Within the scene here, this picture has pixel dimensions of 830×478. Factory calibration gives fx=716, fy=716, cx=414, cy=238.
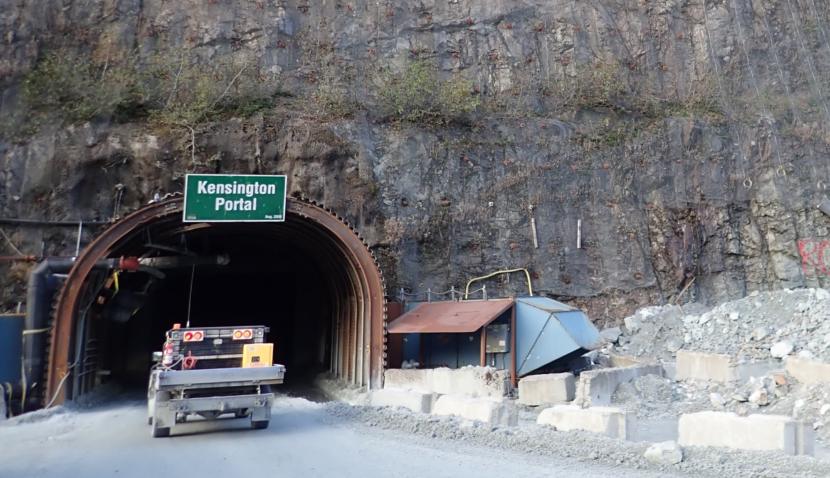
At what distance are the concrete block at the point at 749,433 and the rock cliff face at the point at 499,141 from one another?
43.0 feet

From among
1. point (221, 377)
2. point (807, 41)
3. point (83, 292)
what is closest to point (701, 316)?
point (221, 377)

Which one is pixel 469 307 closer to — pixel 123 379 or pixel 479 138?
pixel 479 138

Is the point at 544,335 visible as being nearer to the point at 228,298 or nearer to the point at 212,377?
the point at 212,377

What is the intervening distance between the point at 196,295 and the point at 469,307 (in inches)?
640

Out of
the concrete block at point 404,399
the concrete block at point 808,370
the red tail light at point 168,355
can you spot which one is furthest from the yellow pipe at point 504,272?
the red tail light at point 168,355

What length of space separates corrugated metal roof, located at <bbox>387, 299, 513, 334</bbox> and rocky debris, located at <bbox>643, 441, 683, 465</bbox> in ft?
22.7

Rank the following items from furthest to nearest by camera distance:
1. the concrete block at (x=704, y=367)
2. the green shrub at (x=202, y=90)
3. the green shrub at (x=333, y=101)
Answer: the green shrub at (x=333, y=101), the green shrub at (x=202, y=90), the concrete block at (x=704, y=367)

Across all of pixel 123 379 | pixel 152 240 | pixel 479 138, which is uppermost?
pixel 479 138

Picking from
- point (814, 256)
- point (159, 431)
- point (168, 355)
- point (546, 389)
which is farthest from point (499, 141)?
point (159, 431)

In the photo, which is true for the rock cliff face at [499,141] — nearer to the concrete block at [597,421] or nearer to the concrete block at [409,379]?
the concrete block at [409,379]

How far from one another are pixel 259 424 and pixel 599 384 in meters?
7.04

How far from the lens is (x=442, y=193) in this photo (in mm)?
23547

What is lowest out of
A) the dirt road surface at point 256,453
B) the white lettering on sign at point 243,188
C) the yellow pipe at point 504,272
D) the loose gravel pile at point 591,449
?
the dirt road surface at point 256,453

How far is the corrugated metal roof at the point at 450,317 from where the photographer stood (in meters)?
16.1
